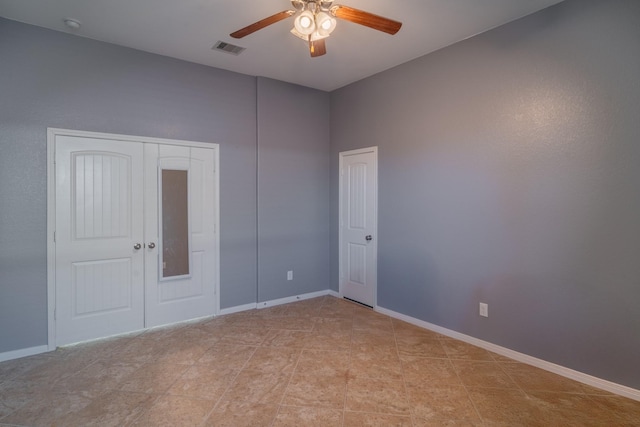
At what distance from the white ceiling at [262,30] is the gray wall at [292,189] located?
0.71 metres

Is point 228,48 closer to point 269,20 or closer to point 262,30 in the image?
point 262,30

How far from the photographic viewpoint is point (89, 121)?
3361 mm

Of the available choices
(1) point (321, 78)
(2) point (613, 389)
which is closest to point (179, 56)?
(1) point (321, 78)

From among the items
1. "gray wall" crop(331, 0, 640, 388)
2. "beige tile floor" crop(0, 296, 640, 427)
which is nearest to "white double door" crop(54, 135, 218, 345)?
"beige tile floor" crop(0, 296, 640, 427)

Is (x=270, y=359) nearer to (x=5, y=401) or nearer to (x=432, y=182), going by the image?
(x=5, y=401)

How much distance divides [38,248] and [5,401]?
1.32 metres

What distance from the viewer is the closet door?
3756mm

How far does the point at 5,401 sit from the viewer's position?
95.0 inches

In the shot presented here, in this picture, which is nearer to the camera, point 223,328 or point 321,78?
point 223,328

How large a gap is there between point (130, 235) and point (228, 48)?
2285 mm

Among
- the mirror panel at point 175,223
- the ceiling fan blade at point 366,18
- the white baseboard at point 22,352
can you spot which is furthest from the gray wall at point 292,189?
the ceiling fan blade at point 366,18

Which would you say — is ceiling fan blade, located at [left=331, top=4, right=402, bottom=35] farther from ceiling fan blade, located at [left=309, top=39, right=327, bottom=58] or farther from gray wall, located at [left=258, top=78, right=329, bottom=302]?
gray wall, located at [left=258, top=78, right=329, bottom=302]

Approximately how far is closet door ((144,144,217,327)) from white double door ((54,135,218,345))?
0.01 m

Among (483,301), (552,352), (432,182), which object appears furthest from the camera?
(432,182)
